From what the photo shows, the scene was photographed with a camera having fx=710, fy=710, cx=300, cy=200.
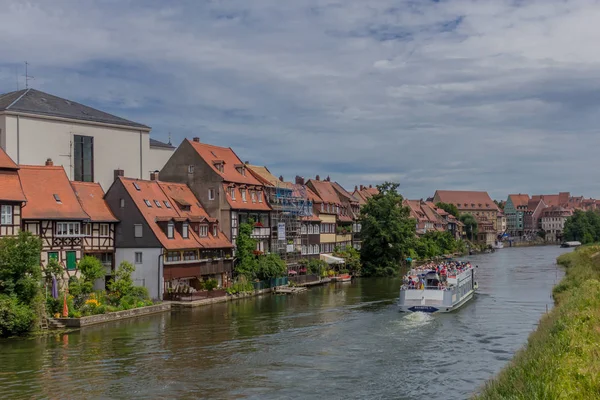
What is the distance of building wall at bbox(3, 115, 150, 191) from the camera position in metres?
49.2

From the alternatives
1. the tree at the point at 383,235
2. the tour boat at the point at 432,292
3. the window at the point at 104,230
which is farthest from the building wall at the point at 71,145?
the tree at the point at 383,235

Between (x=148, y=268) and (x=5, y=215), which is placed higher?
(x=5, y=215)

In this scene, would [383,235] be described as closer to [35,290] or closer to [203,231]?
[203,231]

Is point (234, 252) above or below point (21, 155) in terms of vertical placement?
below

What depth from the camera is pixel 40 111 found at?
5031 centimetres

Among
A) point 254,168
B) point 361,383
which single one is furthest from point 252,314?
point 254,168

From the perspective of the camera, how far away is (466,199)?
192 meters

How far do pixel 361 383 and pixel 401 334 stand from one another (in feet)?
33.7

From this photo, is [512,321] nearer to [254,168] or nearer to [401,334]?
[401,334]

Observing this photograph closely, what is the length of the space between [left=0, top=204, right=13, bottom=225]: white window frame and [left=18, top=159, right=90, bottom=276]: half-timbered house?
1.67m

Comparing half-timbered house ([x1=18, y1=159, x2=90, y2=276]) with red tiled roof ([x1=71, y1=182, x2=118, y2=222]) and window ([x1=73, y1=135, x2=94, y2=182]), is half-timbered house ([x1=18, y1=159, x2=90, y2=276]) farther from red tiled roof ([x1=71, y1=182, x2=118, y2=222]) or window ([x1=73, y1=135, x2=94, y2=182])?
window ([x1=73, y1=135, x2=94, y2=182])

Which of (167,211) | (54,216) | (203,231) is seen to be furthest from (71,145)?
(54,216)

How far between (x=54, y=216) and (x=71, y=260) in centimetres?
286

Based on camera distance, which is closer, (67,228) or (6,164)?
(6,164)
